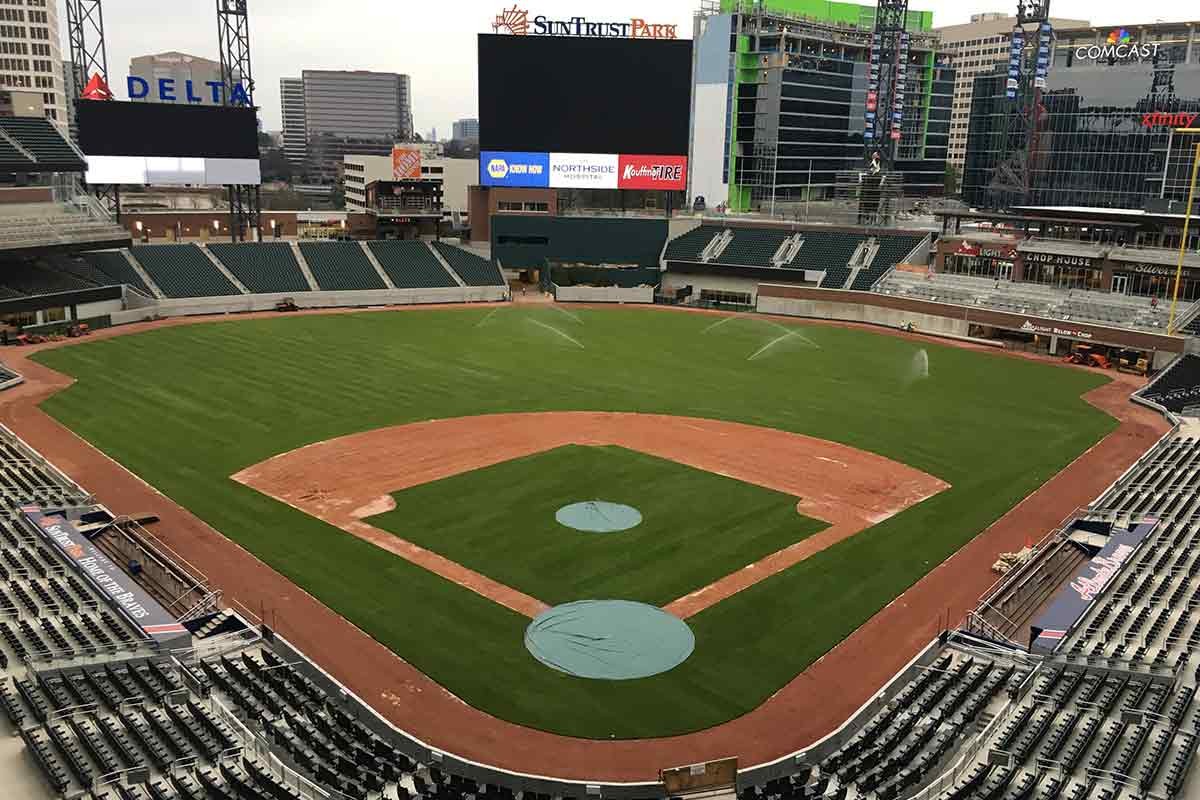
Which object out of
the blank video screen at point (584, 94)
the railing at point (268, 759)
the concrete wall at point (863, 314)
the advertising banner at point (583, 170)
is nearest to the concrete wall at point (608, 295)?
the advertising banner at point (583, 170)

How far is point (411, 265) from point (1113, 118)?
83.8m

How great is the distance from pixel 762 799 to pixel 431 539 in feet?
50.5

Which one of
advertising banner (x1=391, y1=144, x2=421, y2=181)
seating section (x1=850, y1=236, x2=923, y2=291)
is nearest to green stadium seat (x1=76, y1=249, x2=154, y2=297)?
advertising banner (x1=391, y1=144, x2=421, y2=181)

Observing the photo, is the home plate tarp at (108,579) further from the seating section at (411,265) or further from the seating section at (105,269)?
the seating section at (411,265)

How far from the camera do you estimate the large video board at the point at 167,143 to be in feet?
230

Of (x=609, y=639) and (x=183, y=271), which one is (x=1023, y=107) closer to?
(x=183, y=271)

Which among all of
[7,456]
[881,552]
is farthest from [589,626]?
[7,456]

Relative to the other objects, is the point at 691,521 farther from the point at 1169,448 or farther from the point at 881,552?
the point at 1169,448

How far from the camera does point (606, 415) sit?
44625mm

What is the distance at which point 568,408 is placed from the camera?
4584 cm

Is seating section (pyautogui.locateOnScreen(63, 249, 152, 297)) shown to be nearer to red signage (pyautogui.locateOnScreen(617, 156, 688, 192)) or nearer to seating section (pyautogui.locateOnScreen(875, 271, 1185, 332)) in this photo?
red signage (pyautogui.locateOnScreen(617, 156, 688, 192))

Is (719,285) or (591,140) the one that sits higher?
(591,140)

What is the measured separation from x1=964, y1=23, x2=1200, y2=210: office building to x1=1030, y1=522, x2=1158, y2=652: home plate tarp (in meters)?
85.2

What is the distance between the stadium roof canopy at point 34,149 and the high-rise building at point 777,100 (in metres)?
84.1
